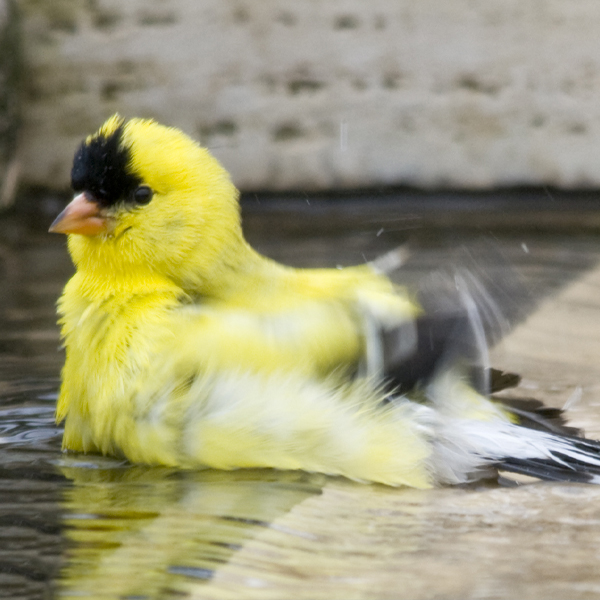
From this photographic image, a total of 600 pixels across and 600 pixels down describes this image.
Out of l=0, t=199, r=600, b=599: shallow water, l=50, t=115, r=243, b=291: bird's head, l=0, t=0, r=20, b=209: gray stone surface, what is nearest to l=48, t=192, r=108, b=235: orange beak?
l=50, t=115, r=243, b=291: bird's head

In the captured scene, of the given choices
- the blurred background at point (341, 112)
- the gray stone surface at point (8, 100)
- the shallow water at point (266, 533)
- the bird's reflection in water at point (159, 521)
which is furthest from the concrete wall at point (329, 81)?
the bird's reflection in water at point (159, 521)

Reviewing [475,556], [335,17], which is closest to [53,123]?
[335,17]

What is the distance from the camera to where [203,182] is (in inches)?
97.7

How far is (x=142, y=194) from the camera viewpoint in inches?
96.3

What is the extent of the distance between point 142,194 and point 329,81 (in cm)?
422

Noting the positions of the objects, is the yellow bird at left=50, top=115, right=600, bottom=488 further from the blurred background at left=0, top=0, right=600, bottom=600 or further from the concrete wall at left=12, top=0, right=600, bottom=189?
the concrete wall at left=12, top=0, right=600, bottom=189

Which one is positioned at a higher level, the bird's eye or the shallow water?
the bird's eye

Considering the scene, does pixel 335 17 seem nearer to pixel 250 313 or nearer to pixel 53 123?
pixel 53 123

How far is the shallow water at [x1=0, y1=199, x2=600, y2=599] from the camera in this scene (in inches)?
69.6

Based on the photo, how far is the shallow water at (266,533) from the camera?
177 cm

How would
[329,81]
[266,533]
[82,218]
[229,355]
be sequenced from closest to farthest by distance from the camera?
[266,533]
[229,355]
[82,218]
[329,81]

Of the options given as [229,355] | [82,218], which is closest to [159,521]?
[229,355]

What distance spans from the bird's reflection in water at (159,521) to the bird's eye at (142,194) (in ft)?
1.96

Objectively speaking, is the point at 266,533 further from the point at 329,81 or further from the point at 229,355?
the point at 329,81
